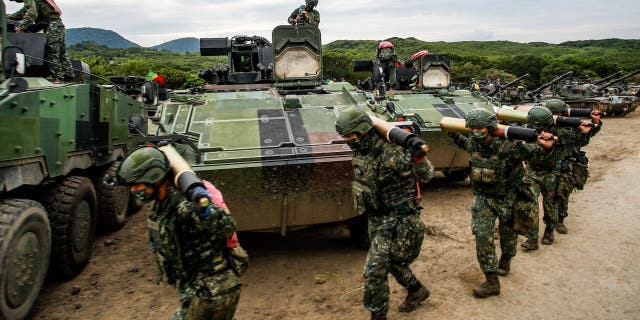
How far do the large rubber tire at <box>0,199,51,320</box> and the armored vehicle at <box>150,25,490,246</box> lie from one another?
1.40 metres

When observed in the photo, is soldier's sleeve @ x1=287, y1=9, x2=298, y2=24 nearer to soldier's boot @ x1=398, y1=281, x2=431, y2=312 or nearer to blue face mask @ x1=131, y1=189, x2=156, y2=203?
soldier's boot @ x1=398, y1=281, x2=431, y2=312

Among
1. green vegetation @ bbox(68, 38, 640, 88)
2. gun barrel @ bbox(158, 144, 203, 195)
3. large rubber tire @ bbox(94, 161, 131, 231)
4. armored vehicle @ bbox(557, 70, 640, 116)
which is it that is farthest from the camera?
green vegetation @ bbox(68, 38, 640, 88)

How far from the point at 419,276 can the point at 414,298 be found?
87 centimetres

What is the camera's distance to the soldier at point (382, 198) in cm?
386

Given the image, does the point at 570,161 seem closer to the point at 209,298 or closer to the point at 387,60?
the point at 209,298

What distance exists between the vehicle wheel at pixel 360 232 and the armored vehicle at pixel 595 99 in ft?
53.2

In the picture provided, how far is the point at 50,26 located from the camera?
6.09 meters

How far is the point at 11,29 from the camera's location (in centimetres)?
617

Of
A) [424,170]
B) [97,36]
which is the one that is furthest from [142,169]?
[97,36]

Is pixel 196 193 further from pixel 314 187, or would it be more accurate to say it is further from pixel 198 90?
pixel 198 90

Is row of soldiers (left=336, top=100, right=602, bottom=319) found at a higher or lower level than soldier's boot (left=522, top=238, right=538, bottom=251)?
higher

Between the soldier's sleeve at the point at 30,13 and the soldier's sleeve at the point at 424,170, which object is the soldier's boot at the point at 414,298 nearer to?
the soldier's sleeve at the point at 424,170

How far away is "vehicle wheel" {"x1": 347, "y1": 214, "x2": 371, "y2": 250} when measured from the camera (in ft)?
18.8

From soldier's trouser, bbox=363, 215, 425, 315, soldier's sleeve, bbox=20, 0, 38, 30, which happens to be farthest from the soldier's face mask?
soldier's sleeve, bbox=20, 0, 38, 30
